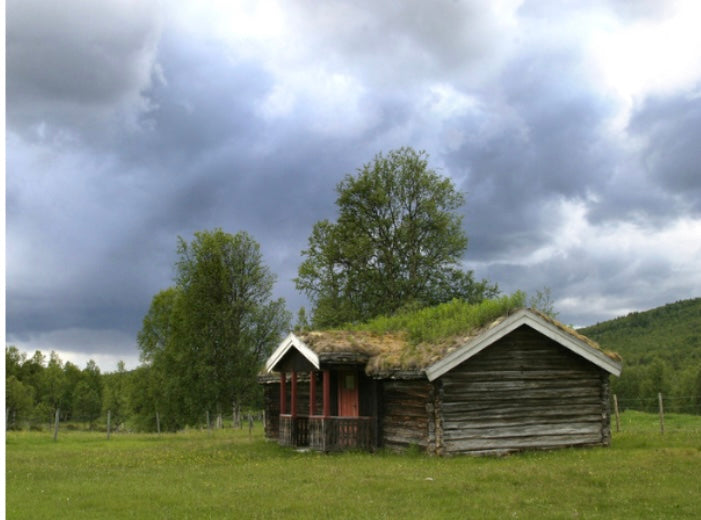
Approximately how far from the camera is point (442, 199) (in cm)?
4916

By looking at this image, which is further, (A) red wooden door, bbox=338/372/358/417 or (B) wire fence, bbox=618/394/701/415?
(B) wire fence, bbox=618/394/701/415

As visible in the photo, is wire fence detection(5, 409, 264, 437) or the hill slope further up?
the hill slope

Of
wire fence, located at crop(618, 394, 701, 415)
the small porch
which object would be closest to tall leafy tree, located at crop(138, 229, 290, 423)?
the small porch

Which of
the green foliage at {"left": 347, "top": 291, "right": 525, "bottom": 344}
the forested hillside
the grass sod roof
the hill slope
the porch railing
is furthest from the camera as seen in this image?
the hill slope

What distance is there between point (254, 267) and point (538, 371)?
1396 inches

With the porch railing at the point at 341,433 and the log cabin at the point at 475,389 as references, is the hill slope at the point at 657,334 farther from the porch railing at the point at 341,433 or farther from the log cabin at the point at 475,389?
the porch railing at the point at 341,433

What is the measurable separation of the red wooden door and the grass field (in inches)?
107

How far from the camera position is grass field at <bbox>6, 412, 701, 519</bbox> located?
13414 millimetres

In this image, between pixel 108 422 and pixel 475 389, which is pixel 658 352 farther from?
pixel 475 389

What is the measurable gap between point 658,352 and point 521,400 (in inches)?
3185

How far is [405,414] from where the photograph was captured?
23734 mm

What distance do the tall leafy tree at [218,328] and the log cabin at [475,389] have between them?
2844 cm

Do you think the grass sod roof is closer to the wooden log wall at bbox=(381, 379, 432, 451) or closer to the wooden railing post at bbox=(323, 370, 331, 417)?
the wooden log wall at bbox=(381, 379, 432, 451)

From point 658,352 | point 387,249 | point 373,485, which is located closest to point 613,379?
point 658,352
